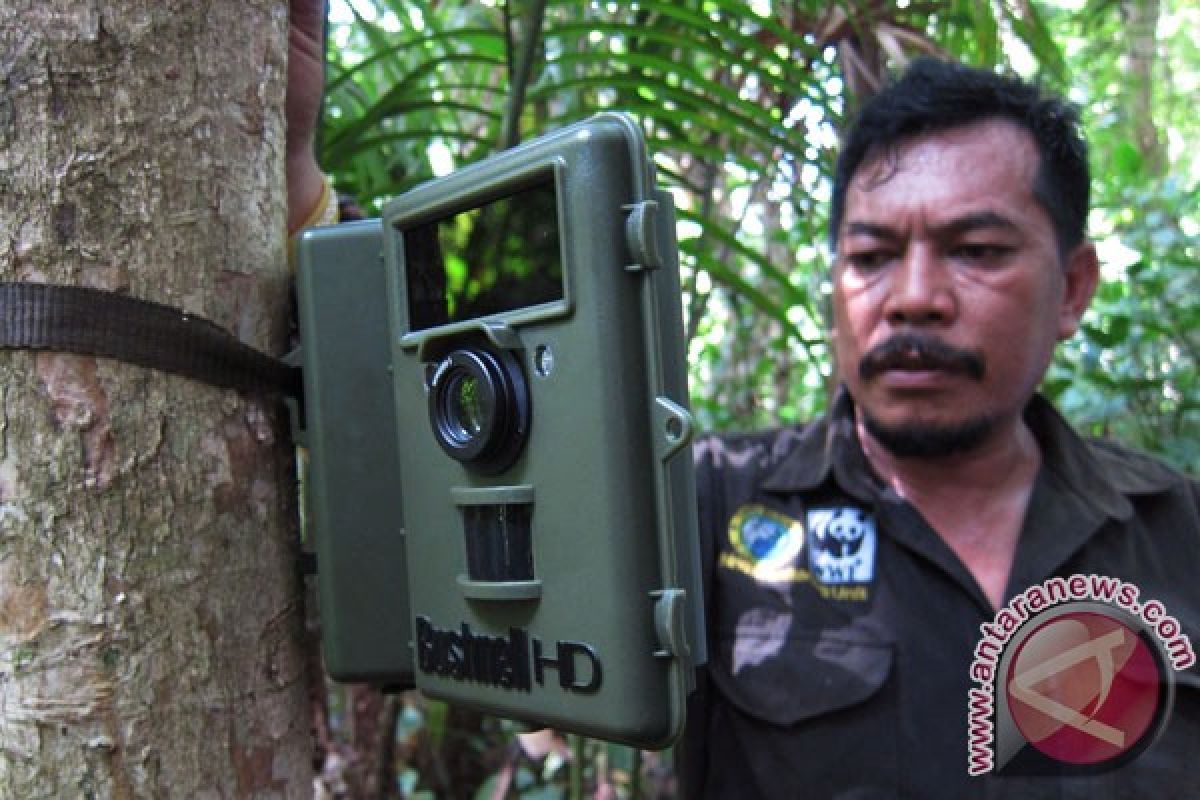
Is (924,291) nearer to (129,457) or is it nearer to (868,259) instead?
(868,259)

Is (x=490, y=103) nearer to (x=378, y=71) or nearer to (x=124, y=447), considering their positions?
(x=378, y=71)

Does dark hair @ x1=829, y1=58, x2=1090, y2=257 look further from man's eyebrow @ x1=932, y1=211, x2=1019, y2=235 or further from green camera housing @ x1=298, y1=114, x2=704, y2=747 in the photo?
green camera housing @ x1=298, y1=114, x2=704, y2=747

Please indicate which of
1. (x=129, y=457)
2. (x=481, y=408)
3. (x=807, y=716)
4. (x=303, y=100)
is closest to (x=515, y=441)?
(x=481, y=408)

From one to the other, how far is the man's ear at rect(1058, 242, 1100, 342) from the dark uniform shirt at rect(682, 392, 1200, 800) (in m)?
0.14

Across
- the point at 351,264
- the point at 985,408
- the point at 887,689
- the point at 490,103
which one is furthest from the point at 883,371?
the point at 490,103

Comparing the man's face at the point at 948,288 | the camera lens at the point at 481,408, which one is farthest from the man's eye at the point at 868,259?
the camera lens at the point at 481,408

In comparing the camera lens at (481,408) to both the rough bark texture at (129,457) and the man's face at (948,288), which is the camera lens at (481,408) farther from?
the man's face at (948,288)

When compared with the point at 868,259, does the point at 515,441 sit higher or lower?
lower

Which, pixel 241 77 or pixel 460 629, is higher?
pixel 241 77

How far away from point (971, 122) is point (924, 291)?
0.25 meters

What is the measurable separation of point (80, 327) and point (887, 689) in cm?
100

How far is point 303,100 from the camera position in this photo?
2.40 ft

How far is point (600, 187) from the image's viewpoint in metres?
0.49

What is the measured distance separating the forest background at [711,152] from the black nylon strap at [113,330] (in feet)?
2.01
